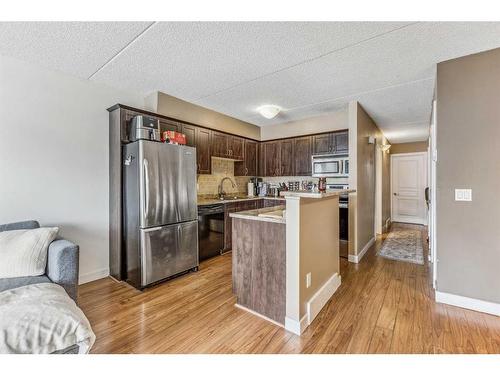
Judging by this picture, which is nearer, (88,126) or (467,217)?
(467,217)

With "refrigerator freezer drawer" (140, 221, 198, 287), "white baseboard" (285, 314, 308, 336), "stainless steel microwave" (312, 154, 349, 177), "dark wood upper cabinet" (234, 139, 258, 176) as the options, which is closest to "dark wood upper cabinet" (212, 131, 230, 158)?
"dark wood upper cabinet" (234, 139, 258, 176)

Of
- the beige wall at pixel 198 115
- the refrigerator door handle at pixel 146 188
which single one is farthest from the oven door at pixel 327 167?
the refrigerator door handle at pixel 146 188

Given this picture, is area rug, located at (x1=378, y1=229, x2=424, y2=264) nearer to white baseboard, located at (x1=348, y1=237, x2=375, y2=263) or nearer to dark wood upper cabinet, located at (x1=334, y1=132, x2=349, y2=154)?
white baseboard, located at (x1=348, y1=237, x2=375, y2=263)

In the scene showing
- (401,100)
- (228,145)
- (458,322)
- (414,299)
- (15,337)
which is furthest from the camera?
(228,145)

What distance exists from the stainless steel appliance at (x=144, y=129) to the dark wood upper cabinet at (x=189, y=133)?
0.73 metres

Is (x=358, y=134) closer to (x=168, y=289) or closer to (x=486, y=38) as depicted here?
(x=486, y=38)

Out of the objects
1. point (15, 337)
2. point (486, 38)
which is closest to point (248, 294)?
point (15, 337)

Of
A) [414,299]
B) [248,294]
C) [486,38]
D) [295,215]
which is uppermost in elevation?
[486,38]

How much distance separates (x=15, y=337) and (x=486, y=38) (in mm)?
3880

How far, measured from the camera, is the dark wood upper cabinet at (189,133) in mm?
3625

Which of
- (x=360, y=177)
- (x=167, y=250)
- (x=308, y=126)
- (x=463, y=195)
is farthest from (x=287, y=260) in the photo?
(x=308, y=126)

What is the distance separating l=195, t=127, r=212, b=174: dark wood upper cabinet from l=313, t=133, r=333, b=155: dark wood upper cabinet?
2.00m

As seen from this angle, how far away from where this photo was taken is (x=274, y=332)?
1.93 metres

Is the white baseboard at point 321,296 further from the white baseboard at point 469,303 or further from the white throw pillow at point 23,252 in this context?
the white throw pillow at point 23,252
